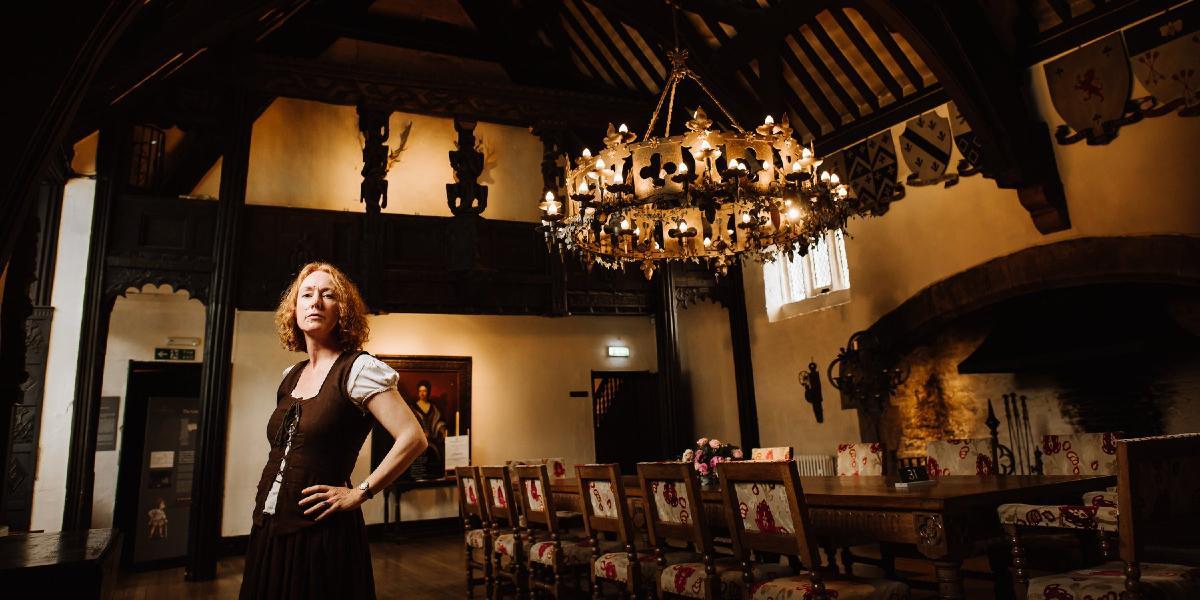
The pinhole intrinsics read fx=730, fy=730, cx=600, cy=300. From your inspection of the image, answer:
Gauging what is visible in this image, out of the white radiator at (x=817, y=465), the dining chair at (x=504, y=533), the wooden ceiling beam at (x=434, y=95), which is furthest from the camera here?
the wooden ceiling beam at (x=434, y=95)

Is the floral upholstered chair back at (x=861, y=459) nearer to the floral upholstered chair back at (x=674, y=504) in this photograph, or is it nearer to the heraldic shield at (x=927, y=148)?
the floral upholstered chair back at (x=674, y=504)

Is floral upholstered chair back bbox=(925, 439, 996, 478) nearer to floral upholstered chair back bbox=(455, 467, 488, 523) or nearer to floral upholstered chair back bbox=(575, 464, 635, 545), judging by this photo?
floral upholstered chair back bbox=(575, 464, 635, 545)

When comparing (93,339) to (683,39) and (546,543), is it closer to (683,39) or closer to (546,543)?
(546,543)

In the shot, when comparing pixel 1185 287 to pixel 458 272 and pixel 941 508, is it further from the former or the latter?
pixel 458 272

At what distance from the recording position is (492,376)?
34.2 feet

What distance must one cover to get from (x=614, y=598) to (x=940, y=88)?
5392 mm

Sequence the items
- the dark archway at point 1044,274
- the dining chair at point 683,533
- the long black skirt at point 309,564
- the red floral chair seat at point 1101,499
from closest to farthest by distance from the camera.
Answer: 1. the long black skirt at point 309,564
2. the dining chair at point 683,533
3. the red floral chair seat at point 1101,499
4. the dark archway at point 1044,274

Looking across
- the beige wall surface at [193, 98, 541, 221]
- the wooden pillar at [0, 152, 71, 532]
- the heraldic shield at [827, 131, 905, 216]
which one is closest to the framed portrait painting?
the beige wall surface at [193, 98, 541, 221]

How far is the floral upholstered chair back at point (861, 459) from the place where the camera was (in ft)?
17.9

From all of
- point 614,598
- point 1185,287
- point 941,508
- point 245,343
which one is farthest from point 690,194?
point 245,343

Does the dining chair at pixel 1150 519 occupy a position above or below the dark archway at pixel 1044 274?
below

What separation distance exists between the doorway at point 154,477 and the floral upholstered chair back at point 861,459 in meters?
6.62

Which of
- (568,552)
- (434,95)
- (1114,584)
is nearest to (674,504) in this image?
(568,552)

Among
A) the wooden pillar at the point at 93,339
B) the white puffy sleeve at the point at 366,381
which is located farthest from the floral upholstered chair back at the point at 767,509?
the wooden pillar at the point at 93,339
